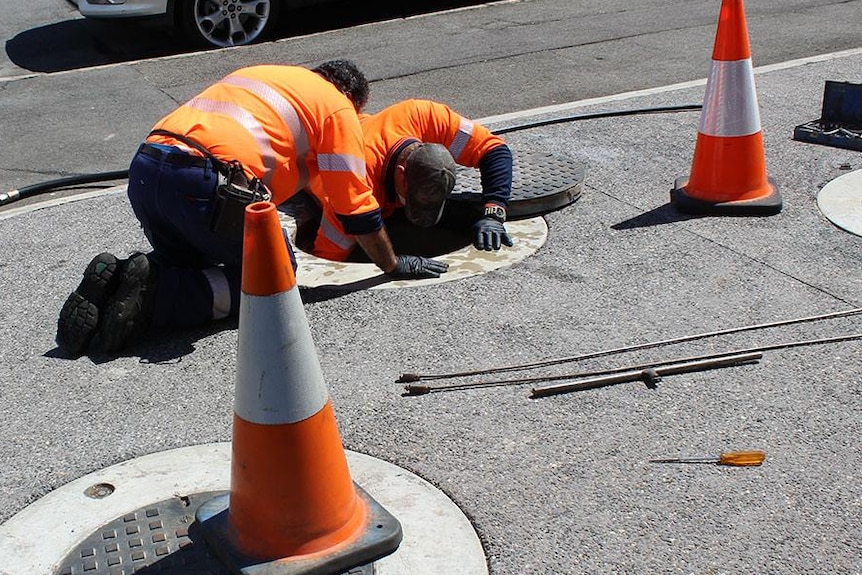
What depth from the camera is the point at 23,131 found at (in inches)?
313

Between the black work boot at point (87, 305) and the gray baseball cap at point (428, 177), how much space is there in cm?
138

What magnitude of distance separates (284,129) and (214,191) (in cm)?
41

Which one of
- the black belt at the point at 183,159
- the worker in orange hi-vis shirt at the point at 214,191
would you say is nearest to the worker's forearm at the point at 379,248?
the worker in orange hi-vis shirt at the point at 214,191

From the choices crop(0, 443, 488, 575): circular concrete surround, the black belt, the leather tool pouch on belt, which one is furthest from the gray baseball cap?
crop(0, 443, 488, 575): circular concrete surround

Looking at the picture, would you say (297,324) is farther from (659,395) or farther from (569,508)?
(659,395)

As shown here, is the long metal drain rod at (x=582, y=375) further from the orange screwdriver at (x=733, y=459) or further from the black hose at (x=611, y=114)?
the black hose at (x=611, y=114)

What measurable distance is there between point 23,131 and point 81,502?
5.42 meters

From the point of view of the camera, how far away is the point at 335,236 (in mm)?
5105

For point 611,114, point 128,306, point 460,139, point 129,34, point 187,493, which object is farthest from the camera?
point 129,34

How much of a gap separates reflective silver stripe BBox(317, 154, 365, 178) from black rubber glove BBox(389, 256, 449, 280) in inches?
19.3

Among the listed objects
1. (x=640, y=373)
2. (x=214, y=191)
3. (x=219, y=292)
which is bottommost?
(x=640, y=373)

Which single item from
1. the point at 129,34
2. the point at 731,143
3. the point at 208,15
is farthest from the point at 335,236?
the point at 129,34

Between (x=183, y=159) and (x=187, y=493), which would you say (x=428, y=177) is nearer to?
(x=183, y=159)

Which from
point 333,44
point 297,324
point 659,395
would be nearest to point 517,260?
point 659,395
